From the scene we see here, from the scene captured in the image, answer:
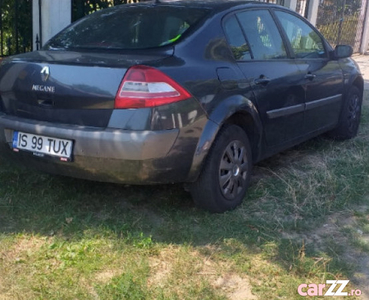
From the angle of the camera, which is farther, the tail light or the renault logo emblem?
the renault logo emblem

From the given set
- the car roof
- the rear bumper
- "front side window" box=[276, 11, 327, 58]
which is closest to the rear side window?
the car roof

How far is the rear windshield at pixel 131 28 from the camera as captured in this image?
11.7ft

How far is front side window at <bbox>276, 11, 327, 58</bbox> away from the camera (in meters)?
4.60

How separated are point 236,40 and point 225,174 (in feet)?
3.39

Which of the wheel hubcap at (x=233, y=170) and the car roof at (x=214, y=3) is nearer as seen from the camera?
the wheel hubcap at (x=233, y=170)

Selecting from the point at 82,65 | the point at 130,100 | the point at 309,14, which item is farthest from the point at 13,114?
the point at 309,14

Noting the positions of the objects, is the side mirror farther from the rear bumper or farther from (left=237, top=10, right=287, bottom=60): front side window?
the rear bumper

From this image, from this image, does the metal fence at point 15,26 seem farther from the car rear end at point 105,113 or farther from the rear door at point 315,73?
the rear door at point 315,73

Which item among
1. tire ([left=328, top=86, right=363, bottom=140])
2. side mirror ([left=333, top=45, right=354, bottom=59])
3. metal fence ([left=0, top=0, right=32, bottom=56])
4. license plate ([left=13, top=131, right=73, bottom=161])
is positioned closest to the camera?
license plate ([left=13, top=131, right=73, bottom=161])

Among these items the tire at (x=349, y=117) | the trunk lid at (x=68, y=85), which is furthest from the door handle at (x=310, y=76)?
the trunk lid at (x=68, y=85)

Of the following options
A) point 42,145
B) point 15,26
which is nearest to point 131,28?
point 42,145

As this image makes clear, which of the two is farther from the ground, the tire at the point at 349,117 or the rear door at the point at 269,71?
the rear door at the point at 269,71

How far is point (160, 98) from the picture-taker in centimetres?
306

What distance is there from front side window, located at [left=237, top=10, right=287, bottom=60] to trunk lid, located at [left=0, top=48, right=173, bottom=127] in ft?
3.12
